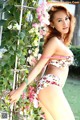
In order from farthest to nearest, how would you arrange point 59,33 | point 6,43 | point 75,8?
point 75,8, point 59,33, point 6,43

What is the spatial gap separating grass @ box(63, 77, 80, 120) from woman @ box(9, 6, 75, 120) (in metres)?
2.75

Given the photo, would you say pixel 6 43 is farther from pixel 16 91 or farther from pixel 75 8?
pixel 75 8

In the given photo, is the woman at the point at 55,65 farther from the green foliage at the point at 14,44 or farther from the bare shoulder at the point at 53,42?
the green foliage at the point at 14,44

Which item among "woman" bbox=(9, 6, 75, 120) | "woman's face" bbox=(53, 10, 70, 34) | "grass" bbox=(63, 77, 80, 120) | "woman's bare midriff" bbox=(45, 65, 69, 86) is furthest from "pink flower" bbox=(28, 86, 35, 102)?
"grass" bbox=(63, 77, 80, 120)

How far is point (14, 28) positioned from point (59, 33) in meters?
0.53

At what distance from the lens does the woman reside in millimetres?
2445

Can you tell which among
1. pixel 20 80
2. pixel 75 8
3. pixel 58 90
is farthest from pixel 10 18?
pixel 75 8

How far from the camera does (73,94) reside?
751 cm

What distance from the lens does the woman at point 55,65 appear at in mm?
2445

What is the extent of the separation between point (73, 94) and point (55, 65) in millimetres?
5043

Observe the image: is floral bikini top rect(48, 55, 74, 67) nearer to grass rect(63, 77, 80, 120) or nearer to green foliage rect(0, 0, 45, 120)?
green foliage rect(0, 0, 45, 120)

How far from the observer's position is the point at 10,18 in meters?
2.19

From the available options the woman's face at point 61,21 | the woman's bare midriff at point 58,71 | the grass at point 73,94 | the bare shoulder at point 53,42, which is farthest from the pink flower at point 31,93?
the grass at point 73,94

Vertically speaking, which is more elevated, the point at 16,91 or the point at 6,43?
the point at 6,43
